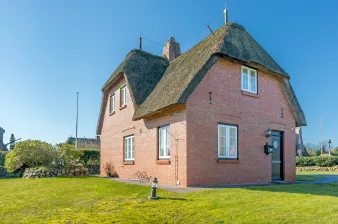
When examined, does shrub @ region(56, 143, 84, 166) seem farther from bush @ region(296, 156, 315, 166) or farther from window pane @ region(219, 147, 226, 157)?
bush @ region(296, 156, 315, 166)

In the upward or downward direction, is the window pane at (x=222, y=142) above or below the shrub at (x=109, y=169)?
above

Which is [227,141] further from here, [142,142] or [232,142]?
[142,142]

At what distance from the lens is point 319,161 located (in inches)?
1200

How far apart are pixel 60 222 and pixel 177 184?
5946 mm

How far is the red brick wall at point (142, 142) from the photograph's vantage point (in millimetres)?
11203

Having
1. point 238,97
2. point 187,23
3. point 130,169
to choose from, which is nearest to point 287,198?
point 238,97

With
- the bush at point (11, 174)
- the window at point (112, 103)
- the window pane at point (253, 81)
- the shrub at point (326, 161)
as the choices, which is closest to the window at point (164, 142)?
the window pane at point (253, 81)

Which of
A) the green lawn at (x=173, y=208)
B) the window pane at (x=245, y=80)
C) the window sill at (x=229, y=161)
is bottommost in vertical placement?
the green lawn at (x=173, y=208)

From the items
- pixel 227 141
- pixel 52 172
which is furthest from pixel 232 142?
pixel 52 172

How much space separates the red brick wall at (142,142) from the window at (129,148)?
12.7 inches

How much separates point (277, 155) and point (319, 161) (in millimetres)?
19460

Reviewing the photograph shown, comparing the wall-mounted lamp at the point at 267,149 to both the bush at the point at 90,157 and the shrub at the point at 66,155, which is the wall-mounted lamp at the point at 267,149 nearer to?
the shrub at the point at 66,155

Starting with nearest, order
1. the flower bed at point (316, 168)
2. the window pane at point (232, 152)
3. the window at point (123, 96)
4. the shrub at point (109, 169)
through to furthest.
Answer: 1. the window pane at point (232, 152)
2. the window at point (123, 96)
3. the shrub at point (109, 169)
4. the flower bed at point (316, 168)

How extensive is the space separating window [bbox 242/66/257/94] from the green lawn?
5647mm
